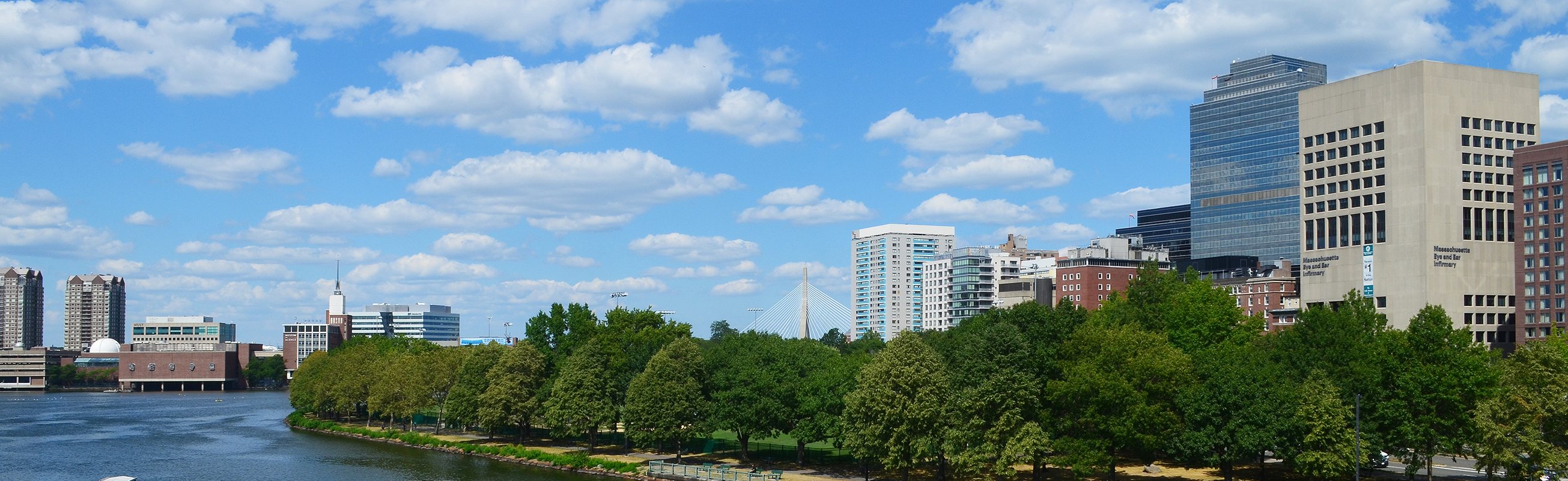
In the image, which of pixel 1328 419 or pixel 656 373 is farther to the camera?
pixel 656 373

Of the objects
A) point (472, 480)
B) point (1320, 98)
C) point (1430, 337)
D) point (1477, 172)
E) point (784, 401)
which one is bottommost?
point (472, 480)

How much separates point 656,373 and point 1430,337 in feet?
172

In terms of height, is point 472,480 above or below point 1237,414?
below

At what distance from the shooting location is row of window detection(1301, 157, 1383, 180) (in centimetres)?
13800

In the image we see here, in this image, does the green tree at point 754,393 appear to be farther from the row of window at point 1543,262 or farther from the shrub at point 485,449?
the row of window at point 1543,262

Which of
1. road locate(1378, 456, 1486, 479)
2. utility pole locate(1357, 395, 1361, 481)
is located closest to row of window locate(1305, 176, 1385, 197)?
road locate(1378, 456, 1486, 479)

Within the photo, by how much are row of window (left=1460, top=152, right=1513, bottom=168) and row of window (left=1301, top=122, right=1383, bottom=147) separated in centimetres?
948

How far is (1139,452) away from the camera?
70875 mm

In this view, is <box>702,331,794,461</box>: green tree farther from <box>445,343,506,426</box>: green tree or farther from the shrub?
<box>445,343,506,426</box>: green tree

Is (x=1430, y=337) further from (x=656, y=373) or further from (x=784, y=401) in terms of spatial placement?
(x=656, y=373)

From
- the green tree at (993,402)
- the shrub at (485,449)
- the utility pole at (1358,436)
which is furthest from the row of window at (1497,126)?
the shrub at (485,449)

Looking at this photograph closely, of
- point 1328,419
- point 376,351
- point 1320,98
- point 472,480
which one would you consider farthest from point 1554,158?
point 376,351

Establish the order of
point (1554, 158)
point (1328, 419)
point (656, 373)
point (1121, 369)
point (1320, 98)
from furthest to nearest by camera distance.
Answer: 1. point (1320, 98)
2. point (1554, 158)
3. point (656, 373)
4. point (1121, 369)
5. point (1328, 419)

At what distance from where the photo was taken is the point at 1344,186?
143m
